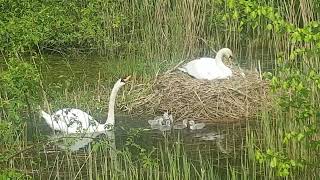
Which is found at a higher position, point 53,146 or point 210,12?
point 210,12

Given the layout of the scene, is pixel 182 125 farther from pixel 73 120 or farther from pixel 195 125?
pixel 73 120

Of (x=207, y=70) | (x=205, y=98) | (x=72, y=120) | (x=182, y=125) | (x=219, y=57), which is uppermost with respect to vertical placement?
(x=219, y=57)

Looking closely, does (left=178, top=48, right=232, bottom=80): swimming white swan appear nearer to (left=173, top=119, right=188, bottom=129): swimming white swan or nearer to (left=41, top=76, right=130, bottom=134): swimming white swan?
(left=173, top=119, right=188, bottom=129): swimming white swan

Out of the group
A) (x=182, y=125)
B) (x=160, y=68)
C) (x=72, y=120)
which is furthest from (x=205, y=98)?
(x=72, y=120)

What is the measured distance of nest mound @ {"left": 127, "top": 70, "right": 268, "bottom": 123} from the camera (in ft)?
28.9

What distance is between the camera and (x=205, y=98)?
9.03 m

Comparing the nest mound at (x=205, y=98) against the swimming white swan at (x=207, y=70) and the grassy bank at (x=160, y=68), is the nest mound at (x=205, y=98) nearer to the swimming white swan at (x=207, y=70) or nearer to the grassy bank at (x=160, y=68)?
the swimming white swan at (x=207, y=70)

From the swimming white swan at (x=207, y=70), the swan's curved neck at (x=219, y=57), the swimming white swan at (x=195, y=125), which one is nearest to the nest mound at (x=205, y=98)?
the swimming white swan at (x=207, y=70)

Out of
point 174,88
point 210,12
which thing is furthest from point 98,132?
point 210,12

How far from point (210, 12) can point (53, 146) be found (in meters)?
4.81

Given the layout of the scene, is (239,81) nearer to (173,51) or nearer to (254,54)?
(173,51)

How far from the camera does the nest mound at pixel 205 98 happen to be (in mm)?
A: 8820

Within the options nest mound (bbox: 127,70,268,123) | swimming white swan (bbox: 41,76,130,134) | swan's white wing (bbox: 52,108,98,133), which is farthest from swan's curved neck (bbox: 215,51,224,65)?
swan's white wing (bbox: 52,108,98,133)

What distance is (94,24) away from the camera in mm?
12891
